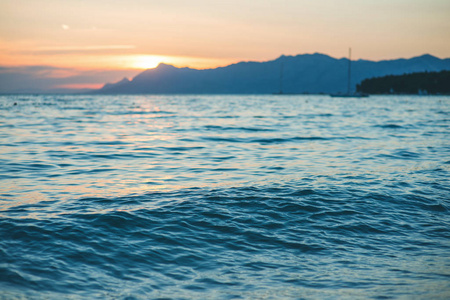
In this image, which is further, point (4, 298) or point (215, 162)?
point (215, 162)

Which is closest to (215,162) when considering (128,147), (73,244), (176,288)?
(128,147)

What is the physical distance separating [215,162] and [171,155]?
3.26m

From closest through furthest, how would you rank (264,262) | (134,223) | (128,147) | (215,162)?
1. (264,262)
2. (134,223)
3. (215,162)
4. (128,147)

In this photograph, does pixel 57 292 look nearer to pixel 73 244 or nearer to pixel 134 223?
pixel 73 244

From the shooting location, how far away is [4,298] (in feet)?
19.6

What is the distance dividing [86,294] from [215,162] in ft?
40.6

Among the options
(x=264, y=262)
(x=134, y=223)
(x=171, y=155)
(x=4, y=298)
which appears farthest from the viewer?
(x=171, y=155)

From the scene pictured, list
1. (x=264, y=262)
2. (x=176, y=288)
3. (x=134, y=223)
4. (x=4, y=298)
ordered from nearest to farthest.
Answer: (x=4, y=298) → (x=176, y=288) → (x=264, y=262) → (x=134, y=223)

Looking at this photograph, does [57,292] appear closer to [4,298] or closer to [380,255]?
[4,298]

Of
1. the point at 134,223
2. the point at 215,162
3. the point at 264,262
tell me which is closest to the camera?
the point at 264,262

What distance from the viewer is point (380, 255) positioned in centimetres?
795

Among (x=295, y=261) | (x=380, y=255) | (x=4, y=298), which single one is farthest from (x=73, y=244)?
(x=380, y=255)

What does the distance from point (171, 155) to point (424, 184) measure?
11806 millimetres

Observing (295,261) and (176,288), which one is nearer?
(176,288)
